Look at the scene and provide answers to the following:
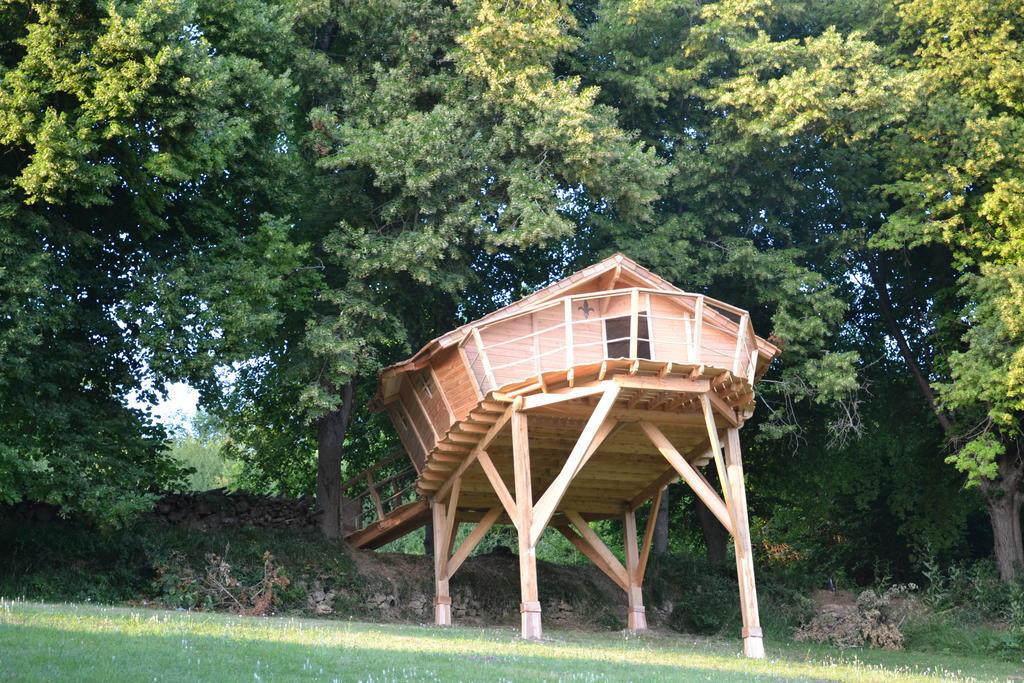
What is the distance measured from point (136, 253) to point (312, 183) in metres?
5.18

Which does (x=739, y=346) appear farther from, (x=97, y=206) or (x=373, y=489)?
(x=97, y=206)

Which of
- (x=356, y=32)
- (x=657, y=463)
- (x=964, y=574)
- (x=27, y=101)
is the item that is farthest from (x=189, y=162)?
(x=964, y=574)

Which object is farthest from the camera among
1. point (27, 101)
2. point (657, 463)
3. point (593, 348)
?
point (657, 463)

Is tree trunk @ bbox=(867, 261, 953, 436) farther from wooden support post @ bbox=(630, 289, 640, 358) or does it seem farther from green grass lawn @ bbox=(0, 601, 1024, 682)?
wooden support post @ bbox=(630, 289, 640, 358)

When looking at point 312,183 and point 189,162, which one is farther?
point 312,183

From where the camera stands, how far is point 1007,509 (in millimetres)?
28125

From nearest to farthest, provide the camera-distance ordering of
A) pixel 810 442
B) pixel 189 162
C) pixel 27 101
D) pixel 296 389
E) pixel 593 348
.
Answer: pixel 27 101 → pixel 189 162 → pixel 593 348 → pixel 296 389 → pixel 810 442

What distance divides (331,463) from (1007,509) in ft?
61.4

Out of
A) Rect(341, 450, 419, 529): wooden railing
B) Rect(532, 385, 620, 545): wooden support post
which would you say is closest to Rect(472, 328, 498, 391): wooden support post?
Rect(532, 385, 620, 545): wooden support post

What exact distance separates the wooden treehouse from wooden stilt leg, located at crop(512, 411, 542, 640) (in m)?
0.03

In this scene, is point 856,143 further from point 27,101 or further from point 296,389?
point 27,101

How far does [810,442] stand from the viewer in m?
32.7

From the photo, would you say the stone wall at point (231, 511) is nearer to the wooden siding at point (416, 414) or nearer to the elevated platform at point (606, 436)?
the elevated platform at point (606, 436)

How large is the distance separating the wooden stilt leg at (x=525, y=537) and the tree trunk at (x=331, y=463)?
8826 mm
